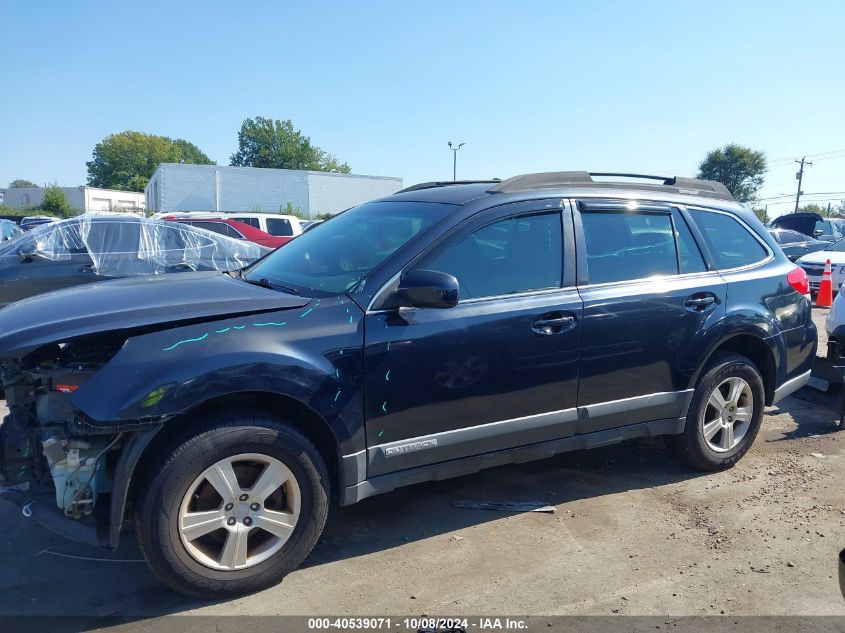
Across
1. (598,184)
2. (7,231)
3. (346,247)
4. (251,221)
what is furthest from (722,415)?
(7,231)

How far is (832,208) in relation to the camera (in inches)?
2960

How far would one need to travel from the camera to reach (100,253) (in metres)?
8.32

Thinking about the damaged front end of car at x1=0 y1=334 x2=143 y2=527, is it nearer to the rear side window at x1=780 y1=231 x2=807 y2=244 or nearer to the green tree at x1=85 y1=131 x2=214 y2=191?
the rear side window at x1=780 y1=231 x2=807 y2=244

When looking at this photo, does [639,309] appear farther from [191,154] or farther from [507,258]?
[191,154]

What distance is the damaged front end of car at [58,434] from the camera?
108 inches

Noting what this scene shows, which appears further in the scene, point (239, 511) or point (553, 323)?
point (553, 323)

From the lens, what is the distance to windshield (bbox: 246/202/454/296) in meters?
3.53

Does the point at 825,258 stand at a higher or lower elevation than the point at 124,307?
lower

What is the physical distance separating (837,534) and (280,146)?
8794 cm

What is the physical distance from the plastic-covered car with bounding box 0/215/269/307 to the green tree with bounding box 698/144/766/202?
195 ft

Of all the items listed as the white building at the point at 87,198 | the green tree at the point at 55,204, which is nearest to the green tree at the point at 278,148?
the white building at the point at 87,198

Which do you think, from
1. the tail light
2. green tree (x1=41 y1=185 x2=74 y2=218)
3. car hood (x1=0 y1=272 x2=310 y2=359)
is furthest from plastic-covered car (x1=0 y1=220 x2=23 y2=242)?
green tree (x1=41 y1=185 x2=74 y2=218)

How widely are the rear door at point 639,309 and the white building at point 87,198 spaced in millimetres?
64307

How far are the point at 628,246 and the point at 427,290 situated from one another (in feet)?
5.35
